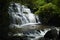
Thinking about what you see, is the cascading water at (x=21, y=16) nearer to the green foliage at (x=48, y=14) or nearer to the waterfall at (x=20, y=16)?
the waterfall at (x=20, y=16)

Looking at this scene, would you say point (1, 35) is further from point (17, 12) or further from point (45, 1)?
point (45, 1)

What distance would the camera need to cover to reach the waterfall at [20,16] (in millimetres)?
23391

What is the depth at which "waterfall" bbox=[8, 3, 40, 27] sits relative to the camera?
921 inches

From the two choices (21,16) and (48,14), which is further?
(21,16)

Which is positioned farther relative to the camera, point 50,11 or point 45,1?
point 45,1

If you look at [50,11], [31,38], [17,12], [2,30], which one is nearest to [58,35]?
[31,38]

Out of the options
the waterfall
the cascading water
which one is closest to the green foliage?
the cascading water

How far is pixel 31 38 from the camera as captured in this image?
14758mm

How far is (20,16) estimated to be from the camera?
24562mm

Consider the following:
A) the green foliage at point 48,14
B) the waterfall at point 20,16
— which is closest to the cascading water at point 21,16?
the waterfall at point 20,16

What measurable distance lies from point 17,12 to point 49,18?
185 inches

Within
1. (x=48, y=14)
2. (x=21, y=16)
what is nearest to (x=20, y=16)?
(x=21, y=16)

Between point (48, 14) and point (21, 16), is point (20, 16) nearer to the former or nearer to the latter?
point (21, 16)

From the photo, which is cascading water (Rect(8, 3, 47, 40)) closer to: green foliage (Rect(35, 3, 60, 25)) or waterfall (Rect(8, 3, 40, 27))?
waterfall (Rect(8, 3, 40, 27))
